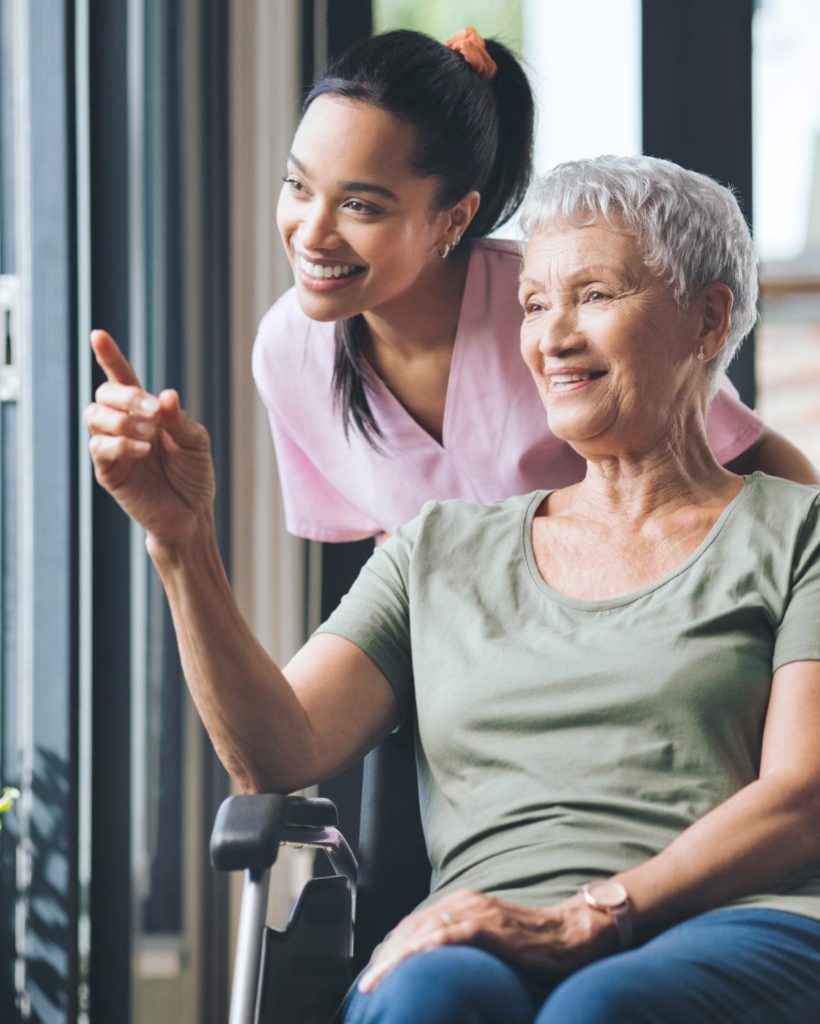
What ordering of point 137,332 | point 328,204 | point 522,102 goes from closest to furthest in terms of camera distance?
point 328,204, point 522,102, point 137,332

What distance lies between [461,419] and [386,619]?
1.27 feet

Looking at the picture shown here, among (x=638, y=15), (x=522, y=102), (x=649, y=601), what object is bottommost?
(x=649, y=601)

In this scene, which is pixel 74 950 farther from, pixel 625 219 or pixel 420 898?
pixel 625 219

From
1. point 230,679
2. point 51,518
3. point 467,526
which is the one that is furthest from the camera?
point 51,518

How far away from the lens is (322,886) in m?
1.52

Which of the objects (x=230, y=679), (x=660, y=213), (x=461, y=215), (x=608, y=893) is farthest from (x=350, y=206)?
(x=608, y=893)

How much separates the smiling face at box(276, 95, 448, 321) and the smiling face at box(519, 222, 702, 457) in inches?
8.3

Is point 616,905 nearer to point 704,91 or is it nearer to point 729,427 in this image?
point 729,427

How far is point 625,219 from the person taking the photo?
155 centimetres

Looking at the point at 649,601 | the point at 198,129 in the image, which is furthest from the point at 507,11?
the point at 649,601

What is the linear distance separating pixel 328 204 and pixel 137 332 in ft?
2.73

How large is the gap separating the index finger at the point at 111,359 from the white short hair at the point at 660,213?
54 centimetres

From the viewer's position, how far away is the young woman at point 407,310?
5.56 ft

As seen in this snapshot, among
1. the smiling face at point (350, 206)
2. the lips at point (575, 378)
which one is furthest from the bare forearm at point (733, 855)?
the smiling face at point (350, 206)
